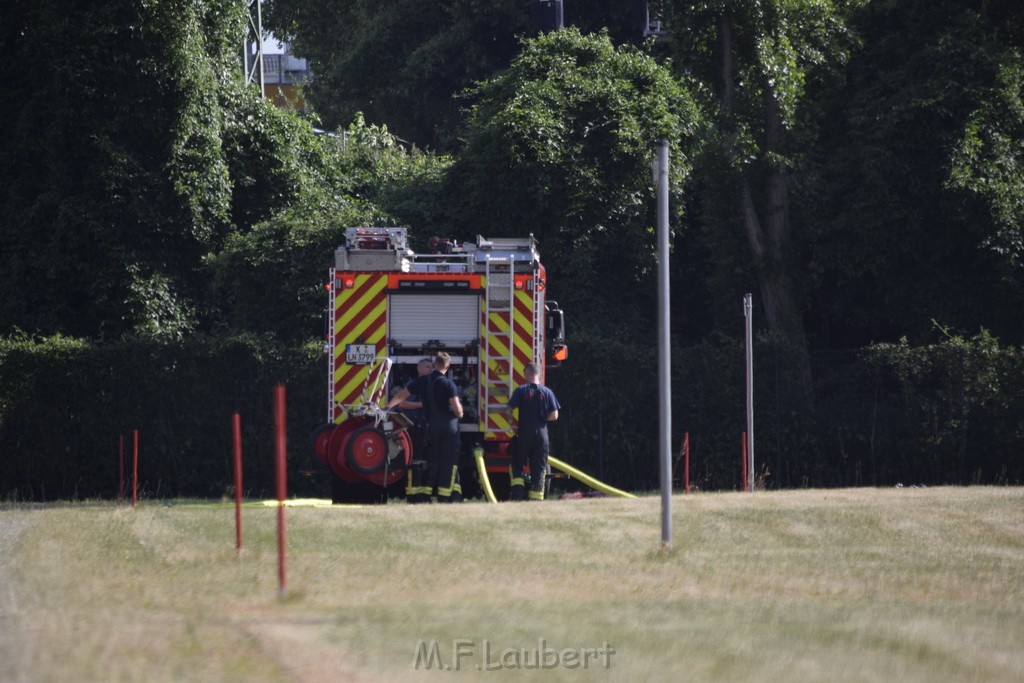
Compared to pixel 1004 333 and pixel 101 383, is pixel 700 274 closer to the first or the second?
pixel 1004 333

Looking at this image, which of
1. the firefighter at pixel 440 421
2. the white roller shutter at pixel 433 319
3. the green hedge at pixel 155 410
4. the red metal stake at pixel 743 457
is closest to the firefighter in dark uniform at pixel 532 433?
the firefighter at pixel 440 421

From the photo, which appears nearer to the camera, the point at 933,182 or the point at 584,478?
the point at 584,478

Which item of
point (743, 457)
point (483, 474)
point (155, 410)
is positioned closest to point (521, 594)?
point (483, 474)

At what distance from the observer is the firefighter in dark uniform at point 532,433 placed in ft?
58.1

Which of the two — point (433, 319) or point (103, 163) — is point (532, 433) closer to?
point (433, 319)

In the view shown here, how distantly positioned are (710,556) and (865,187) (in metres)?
15.1

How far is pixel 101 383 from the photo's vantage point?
22375 millimetres

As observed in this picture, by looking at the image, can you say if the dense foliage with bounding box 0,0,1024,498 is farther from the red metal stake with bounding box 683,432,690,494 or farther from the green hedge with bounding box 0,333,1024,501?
the red metal stake with bounding box 683,432,690,494

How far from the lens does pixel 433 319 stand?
18.4 meters

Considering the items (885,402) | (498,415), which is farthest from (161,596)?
(885,402)

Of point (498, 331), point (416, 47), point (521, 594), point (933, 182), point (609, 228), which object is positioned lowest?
point (521, 594)

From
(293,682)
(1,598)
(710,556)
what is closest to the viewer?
(293,682)

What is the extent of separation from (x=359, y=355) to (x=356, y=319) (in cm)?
45

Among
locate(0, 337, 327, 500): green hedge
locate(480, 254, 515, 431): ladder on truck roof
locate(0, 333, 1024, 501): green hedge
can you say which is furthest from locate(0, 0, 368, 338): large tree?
locate(480, 254, 515, 431): ladder on truck roof
